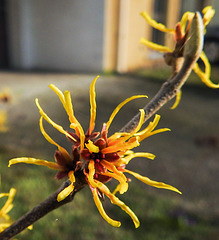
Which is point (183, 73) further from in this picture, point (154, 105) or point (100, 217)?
point (100, 217)

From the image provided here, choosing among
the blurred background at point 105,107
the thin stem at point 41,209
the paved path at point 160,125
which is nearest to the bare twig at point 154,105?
the thin stem at point 41,209

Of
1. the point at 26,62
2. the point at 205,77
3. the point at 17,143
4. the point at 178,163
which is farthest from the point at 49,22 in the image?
the point at 205,77

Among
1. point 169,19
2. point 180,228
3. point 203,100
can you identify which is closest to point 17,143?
point 180,228

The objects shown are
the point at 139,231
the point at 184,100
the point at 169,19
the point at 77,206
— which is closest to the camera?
the point at 139,231

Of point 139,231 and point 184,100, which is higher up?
point 139,231

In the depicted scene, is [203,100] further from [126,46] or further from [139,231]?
[139,231]

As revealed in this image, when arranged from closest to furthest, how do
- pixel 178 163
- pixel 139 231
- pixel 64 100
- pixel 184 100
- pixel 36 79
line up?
pixel 64 100, pixel 139 231, pixel 178 163, pixel 184 100, pixel 36 79

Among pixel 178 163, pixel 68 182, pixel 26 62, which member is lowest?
pixel 26 62

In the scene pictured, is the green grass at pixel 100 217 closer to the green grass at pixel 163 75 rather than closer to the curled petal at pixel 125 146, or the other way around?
the curled petal at pixel 125 146

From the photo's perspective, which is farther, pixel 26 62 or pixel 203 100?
pixel 26 62
